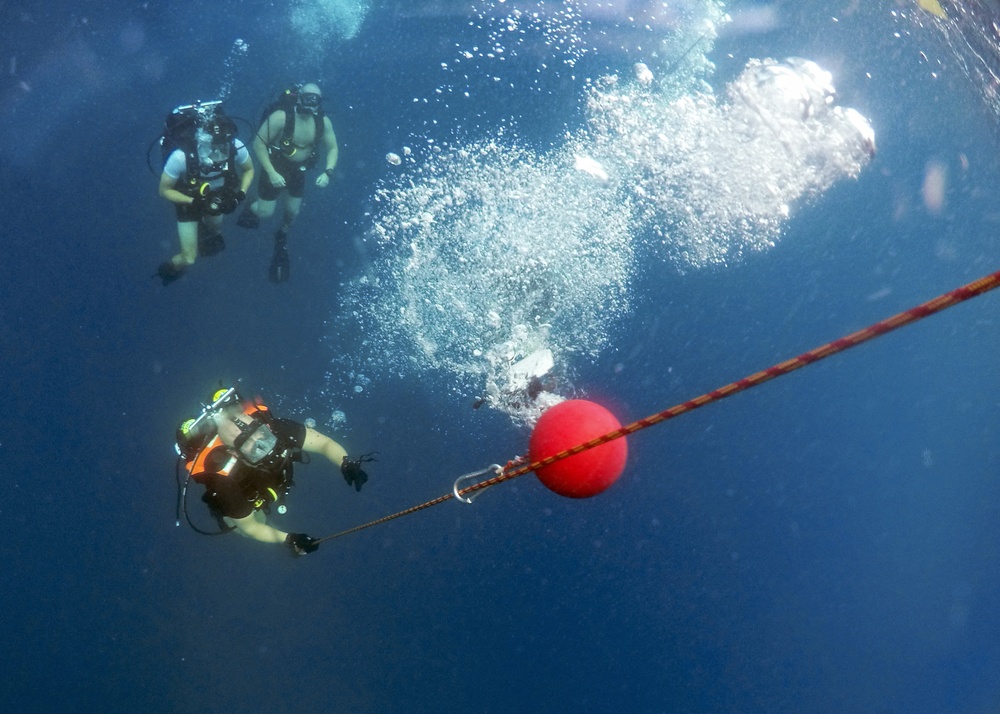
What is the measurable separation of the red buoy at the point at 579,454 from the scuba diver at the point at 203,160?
3.76 m

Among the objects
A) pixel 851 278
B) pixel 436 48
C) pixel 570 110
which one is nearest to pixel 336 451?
pixel 570 110

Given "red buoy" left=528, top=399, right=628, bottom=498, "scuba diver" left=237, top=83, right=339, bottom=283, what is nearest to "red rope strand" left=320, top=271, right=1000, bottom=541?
"red buoy" left=528, top=399, right=628, bottom=498

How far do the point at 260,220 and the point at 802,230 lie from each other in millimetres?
8080

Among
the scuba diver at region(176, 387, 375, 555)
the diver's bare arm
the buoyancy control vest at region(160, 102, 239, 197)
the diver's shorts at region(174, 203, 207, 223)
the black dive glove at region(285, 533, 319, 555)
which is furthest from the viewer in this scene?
the diver's shorts at region(174, 203, 207, 223)

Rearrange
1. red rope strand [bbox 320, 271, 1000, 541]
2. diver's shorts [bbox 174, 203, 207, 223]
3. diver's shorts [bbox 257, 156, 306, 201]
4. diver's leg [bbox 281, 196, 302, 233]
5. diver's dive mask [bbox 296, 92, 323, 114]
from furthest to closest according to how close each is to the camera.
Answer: diver's leg [bbox 281, 196, 302, 233] → diver's shorts [bbox 257, 156, 306, 201] → diver's shorts [bbox 174, 203, 207, 223] → diver's dive mask [bbox 296, 92, 323, 114] → red rope strand [bbox 320, 271, 1000, 541]

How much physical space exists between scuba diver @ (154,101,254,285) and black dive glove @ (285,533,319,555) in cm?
291

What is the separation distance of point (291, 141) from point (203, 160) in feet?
2.91

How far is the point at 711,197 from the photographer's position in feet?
22.8

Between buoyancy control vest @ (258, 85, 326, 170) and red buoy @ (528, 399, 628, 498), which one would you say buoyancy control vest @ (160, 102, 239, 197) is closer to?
buoyancy control vest @ (258, 85, 326, 170)

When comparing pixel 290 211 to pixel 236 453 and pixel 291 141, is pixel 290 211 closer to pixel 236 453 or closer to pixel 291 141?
pixel 291 141

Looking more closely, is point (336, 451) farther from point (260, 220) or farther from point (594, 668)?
point (594, 668)

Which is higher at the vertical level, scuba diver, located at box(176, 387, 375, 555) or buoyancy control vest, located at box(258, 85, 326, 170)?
buoyancy control vest, located at box(258, 85, 326, 170)

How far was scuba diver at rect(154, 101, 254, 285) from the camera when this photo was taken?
434cm

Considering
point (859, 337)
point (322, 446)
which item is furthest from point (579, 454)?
point (322, 446)
